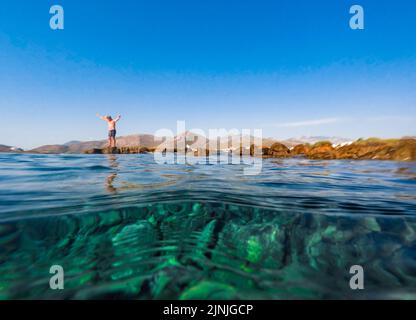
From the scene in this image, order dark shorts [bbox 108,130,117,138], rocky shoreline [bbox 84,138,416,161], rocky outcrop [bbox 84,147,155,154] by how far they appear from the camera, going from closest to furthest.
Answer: rocky shoreline [bbox 84,138,416,161] < rocky outcrop [bbox 84,147,155,154] < dark shorts [bbox 108,130,117,138]

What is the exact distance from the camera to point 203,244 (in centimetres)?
221

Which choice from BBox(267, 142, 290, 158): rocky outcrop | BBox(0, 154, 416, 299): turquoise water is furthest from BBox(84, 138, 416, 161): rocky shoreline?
BBox(0, 154, 416, 299): turquoise water

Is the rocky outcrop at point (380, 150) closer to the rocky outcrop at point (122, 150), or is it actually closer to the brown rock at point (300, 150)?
the brown rock at point (300, 150)

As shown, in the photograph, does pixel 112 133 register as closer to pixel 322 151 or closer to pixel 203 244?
pixel 322 151

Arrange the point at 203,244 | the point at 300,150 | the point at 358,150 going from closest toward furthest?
the point at 203,244 → the point at 358,150 → the point at 300,150

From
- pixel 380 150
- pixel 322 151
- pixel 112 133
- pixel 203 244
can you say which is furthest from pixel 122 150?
pixel 203 244

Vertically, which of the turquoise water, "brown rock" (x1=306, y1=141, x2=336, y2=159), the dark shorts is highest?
the dark shorts

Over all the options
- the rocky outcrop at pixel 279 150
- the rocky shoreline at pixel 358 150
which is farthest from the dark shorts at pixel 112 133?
the rocky outcrop at pixel 279 150

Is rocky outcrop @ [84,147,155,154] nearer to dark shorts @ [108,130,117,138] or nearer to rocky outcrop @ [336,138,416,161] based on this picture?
dark shorts @ [108,130,117,138]

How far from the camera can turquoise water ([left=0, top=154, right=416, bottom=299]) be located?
1.62 m

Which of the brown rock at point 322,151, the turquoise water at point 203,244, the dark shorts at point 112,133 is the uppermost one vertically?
the dark shorts at point 112,133

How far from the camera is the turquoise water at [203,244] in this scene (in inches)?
63.6

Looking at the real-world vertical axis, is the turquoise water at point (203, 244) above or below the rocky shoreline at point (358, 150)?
below

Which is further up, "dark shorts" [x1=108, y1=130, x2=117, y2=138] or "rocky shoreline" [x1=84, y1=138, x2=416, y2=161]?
"dark shorts" [x1=108, y1=130, x2=117, y2=138]
